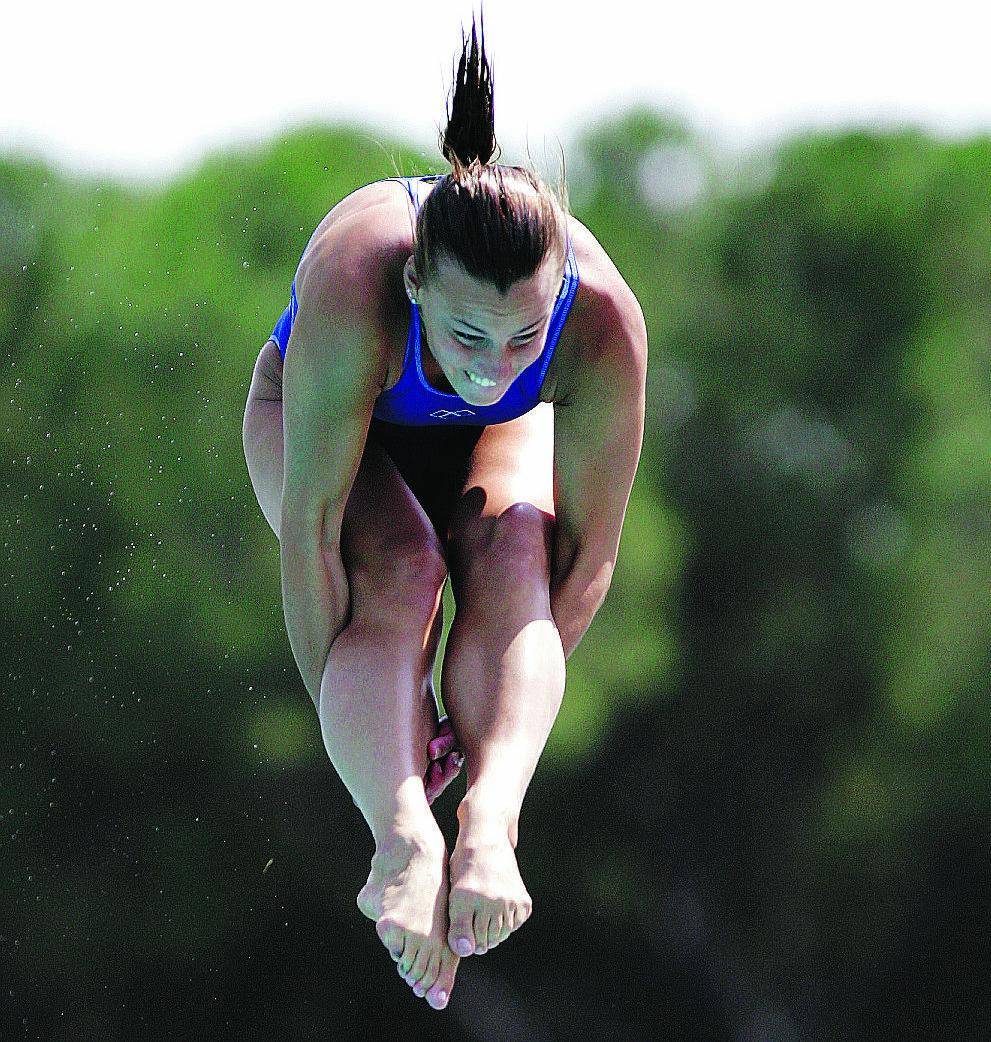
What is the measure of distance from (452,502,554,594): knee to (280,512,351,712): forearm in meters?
0.37

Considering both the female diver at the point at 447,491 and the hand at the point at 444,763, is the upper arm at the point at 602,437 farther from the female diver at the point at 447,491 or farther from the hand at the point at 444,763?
the hand at the point at 444,763

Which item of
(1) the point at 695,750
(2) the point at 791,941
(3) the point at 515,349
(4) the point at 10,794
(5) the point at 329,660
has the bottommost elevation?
(2) the point at 791,941

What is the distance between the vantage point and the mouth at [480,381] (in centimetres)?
430

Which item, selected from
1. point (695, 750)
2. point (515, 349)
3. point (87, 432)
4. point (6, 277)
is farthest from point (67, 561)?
point (515, 349)

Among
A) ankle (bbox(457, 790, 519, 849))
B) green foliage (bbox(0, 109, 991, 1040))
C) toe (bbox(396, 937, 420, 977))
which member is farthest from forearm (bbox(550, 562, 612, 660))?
green foliage (bbox(0, 109, 991, 1040))

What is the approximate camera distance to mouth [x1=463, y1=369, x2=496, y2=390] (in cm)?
430

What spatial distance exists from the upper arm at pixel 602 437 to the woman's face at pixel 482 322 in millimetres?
330

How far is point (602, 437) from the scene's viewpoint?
480 centimetres

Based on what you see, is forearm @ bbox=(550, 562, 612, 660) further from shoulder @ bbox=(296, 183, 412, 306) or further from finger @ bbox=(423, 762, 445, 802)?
shoulder @ bbox=(296, 183, 412, 306)

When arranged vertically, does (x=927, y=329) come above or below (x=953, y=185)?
below

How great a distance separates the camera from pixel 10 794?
1656cm

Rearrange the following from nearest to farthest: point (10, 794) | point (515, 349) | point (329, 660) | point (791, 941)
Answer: point (515, 349), point (329, 660), point (10, 794), point (791, 941)

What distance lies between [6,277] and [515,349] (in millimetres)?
15176

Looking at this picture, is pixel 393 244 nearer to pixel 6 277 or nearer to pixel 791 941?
pixel 6 277
